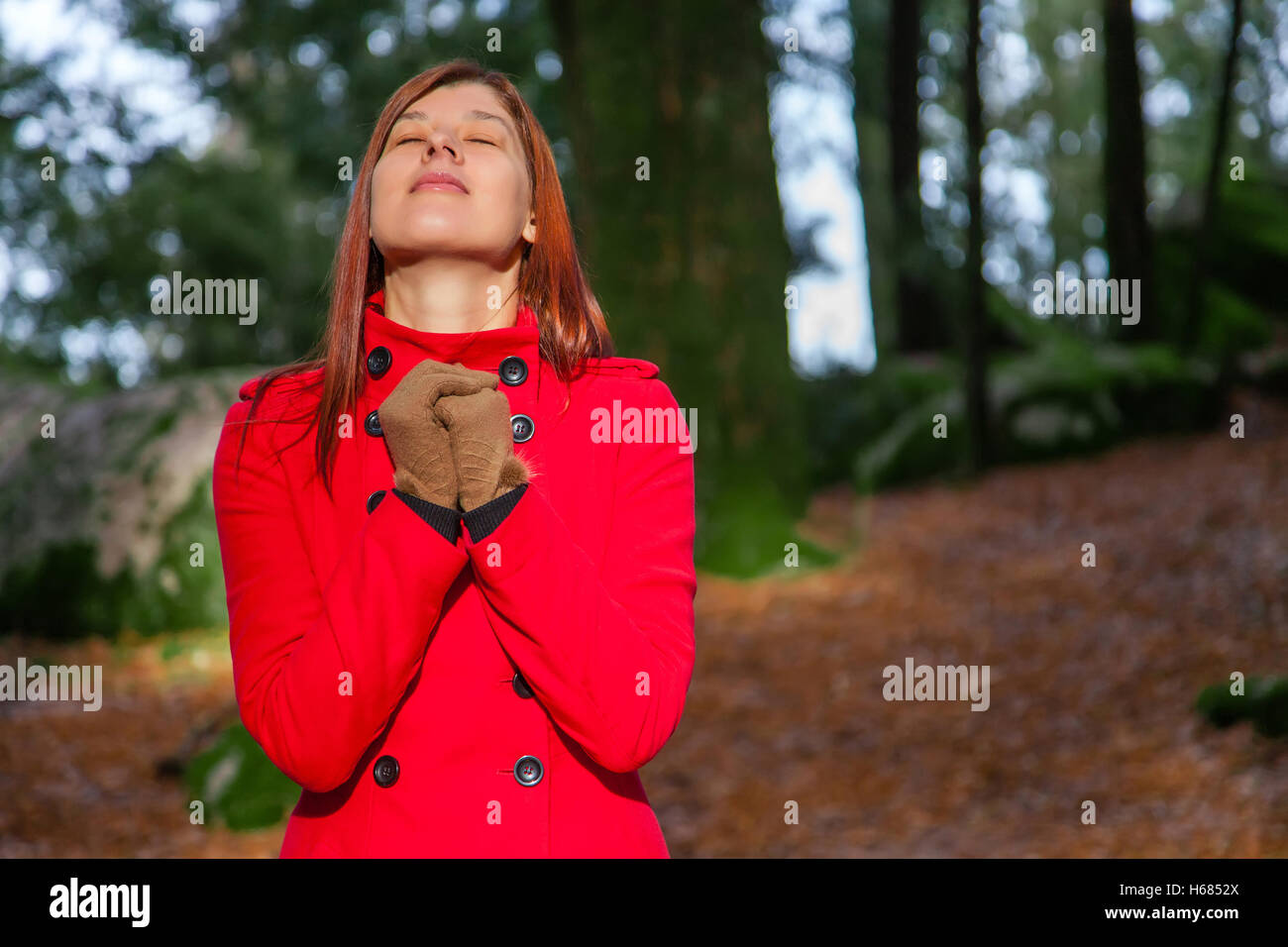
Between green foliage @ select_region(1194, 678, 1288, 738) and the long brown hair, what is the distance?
459 cm

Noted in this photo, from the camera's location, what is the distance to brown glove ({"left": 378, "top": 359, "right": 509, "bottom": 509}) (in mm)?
1622

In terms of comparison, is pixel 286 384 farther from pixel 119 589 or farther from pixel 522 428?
pixel 119 589

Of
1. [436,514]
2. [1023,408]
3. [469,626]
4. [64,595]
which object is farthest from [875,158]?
[436,514]

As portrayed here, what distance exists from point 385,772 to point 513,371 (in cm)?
66

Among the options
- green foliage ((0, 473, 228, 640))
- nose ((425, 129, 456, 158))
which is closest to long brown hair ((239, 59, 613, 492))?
nose ((425, 129, 456, 158))

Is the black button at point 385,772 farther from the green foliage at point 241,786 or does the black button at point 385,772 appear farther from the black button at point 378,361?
the green foliage at point 241,786

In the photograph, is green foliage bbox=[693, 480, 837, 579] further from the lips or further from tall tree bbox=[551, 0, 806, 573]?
the lips

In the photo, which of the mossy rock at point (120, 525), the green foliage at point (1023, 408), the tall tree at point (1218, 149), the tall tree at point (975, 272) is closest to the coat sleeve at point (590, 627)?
the mossy rock at point (120, 525)

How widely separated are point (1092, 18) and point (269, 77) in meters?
13.2

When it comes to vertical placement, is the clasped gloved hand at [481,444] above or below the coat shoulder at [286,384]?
below

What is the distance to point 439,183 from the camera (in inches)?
74.6

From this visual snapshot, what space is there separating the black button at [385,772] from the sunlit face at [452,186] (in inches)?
31.9

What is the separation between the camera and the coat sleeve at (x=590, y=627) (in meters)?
1.66
